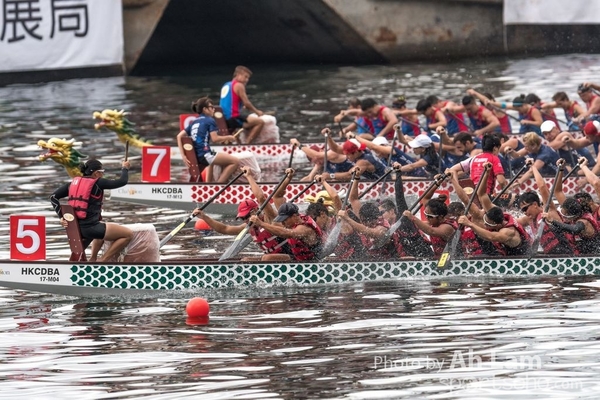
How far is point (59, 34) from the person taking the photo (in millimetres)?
41688

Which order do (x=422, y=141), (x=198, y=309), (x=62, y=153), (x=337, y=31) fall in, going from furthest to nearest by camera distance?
(x=337, y=31) < (x=422, y=141) < (x=62, y=153) < (x=198, y=309)

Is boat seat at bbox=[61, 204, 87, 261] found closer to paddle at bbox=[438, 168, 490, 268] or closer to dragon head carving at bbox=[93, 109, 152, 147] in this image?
paddle at bbox=[438, 168, 490, 268]

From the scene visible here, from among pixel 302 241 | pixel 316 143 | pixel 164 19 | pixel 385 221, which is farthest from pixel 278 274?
pixel 164 19

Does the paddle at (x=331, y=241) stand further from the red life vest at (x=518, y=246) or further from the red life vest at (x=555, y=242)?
the red life vest at (x=555, y=242)

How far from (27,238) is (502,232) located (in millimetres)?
6467

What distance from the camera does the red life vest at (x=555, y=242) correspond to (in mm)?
19219

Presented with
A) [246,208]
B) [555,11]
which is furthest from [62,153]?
[555,11]

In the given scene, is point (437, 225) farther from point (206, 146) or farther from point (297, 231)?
point (206, 146)

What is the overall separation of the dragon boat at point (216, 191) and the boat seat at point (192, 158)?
25.5 inches

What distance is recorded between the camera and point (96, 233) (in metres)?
18.5

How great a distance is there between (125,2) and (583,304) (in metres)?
28.3

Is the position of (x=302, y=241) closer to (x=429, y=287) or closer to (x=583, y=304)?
(x=429, y=287)

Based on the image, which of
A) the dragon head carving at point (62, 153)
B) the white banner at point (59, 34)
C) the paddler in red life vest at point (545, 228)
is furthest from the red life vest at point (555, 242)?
the white banner at point (59, 34)

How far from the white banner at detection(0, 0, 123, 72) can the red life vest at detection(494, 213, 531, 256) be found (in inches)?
992
